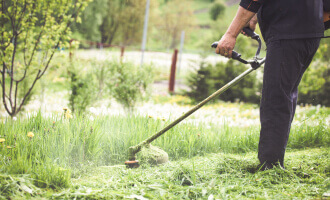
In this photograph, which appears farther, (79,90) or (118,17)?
(118,17)

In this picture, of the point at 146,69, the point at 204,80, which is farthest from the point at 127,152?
the point at 204,80

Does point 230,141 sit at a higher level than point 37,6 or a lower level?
lower

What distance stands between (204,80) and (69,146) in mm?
5848

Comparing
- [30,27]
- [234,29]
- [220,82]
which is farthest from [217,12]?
[234,29]

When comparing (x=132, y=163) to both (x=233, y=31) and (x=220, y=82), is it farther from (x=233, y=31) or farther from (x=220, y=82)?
(x=220, y=82)

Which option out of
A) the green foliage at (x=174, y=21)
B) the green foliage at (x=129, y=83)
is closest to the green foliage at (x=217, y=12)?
the green foliage at (x=129, y=83)

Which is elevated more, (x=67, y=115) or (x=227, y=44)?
(x=227, y=44)

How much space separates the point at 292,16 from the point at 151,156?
1461 mm

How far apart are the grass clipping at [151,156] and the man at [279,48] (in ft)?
2.63

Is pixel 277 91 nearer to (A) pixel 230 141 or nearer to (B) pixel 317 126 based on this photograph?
(A) pixel 230 141

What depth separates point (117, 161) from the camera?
267 cm

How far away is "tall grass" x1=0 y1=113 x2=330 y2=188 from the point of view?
1.99 metres

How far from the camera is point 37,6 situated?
12.4ft

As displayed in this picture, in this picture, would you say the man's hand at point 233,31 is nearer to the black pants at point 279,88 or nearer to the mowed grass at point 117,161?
the black pants at point 279,88
